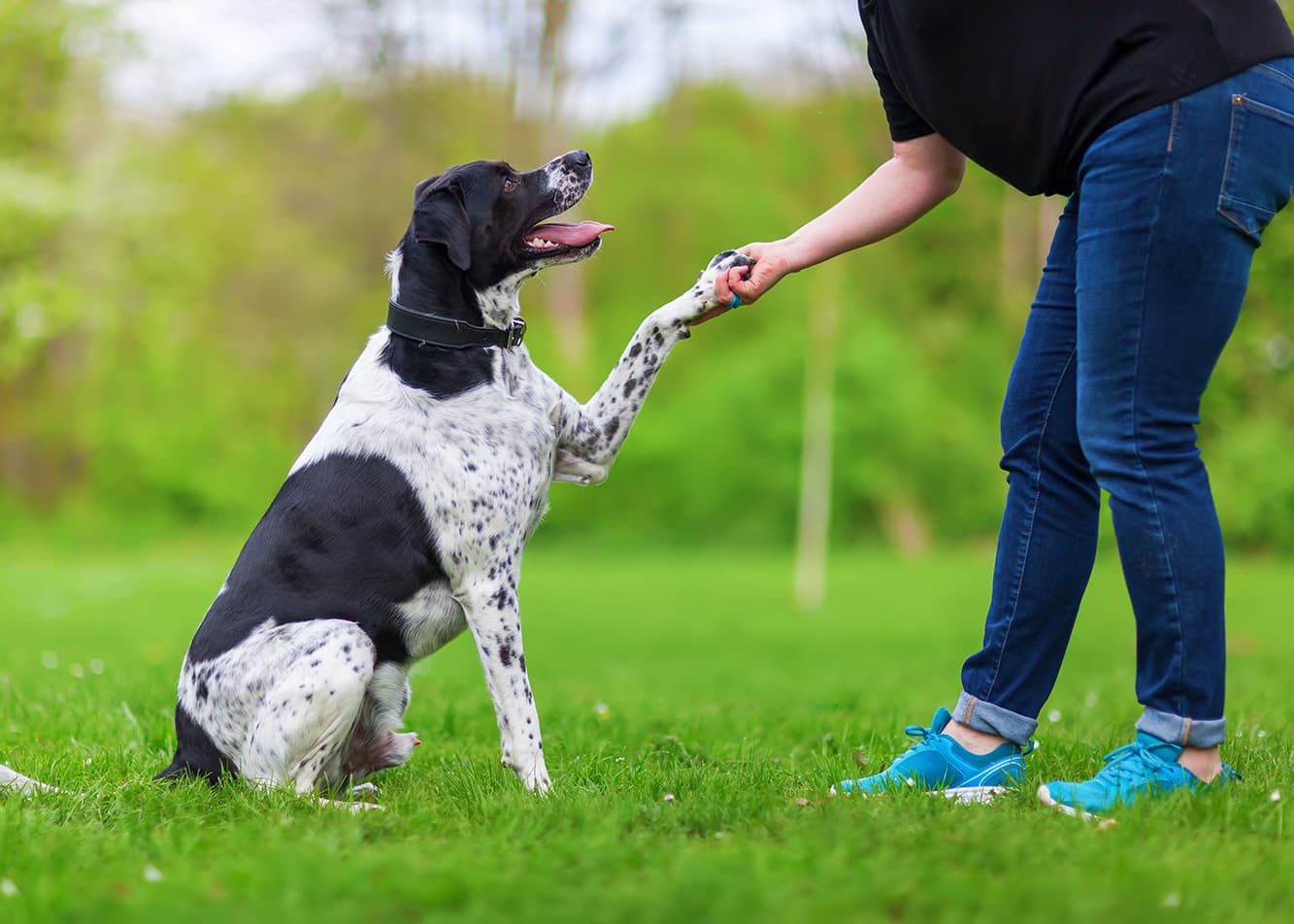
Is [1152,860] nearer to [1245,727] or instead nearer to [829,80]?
[1245,727]

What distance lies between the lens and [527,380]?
338 cm

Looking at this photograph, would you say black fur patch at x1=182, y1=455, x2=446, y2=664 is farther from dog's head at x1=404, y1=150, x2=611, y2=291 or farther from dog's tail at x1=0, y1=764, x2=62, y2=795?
dog's head at x1=404, y1=150, x2=611, y2=291

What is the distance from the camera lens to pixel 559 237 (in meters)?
3.63

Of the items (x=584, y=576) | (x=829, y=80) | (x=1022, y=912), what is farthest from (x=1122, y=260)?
(x=584, y=576)

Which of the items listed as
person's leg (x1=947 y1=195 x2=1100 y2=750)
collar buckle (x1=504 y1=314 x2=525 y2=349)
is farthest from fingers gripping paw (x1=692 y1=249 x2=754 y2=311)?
person's leg (x1=947 y1=195 x2=1100 y2=750)

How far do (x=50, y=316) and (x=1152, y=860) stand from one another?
16.5m

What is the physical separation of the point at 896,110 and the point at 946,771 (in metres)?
1.65

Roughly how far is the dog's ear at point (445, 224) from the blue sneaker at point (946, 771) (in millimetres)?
1697

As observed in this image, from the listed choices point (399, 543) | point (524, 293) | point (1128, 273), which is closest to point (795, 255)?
point (1128, 273)

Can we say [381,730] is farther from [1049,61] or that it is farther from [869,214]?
[1049,61]

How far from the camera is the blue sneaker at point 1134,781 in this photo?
2.59 m

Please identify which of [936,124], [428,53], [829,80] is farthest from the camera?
[428,53]

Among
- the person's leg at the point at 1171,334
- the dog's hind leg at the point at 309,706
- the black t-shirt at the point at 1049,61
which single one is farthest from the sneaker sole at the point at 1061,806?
the dog's hind leg at the point at 309,706

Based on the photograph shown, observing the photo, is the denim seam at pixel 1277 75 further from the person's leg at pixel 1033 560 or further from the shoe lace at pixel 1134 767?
the shoe lace at pixel 1134 767
